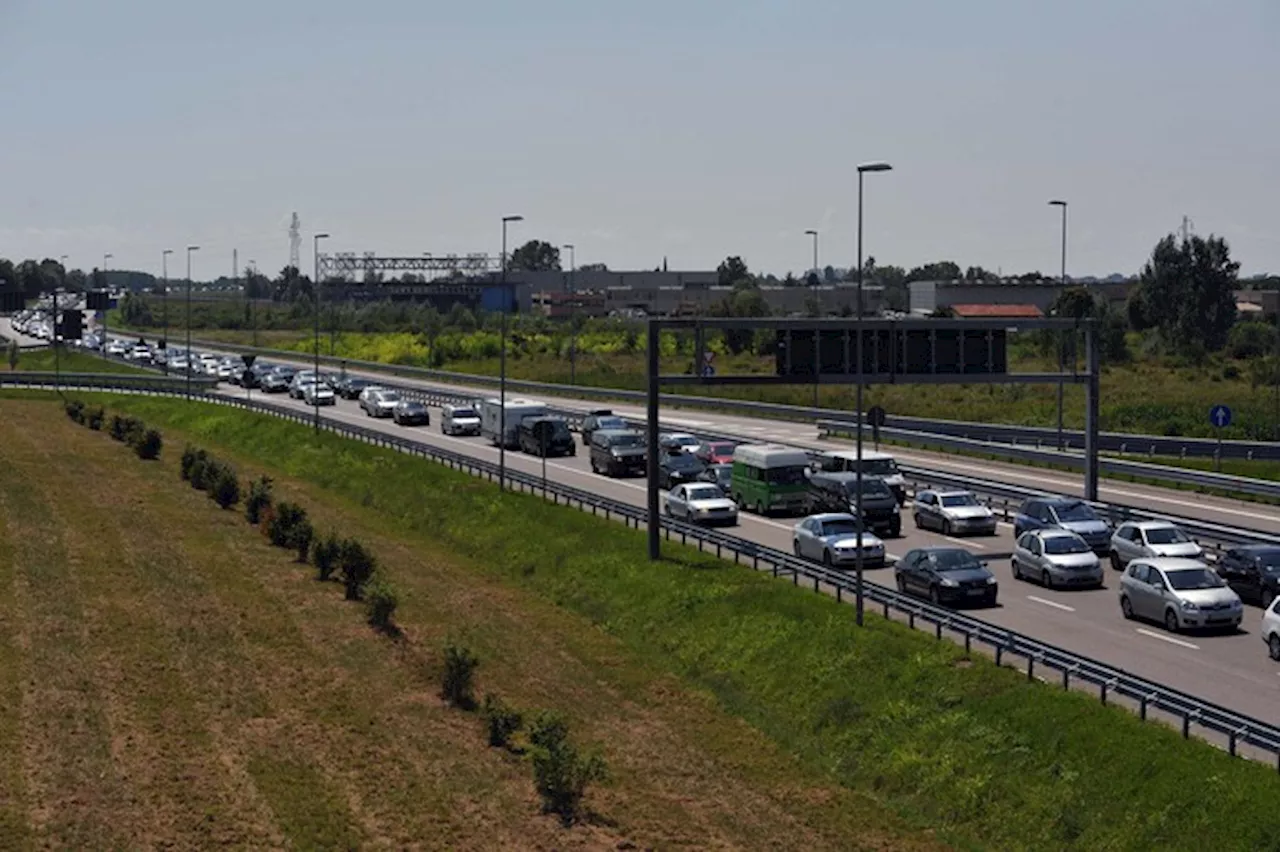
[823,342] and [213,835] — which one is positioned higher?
[823,342]

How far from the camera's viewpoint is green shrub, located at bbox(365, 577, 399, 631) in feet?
132

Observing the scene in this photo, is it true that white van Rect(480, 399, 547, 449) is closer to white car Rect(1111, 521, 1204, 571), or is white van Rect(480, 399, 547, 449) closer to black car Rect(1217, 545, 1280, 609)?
white car Rect(1111, 521, 1204, 571)

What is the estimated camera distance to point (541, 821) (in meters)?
26.2

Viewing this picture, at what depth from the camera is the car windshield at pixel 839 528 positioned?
41344mm

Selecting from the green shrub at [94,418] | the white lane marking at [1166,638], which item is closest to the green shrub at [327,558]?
the white lane marking at [1166,638]

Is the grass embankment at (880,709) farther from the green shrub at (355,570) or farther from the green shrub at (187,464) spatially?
the green shrub at (187,464)

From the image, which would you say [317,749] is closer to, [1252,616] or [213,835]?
[213,835]

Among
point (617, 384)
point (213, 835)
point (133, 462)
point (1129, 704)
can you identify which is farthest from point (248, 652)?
point (617, 384)

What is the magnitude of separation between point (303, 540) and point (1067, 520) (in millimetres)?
22421

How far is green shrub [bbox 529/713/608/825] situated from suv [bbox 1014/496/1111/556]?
17971 mm

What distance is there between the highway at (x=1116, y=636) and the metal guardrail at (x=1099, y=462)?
9.07 m

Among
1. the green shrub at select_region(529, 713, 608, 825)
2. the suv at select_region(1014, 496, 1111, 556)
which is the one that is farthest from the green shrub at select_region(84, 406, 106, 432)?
the green shrub at select_region(529, 713, 608, 825)

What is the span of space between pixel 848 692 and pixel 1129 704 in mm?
6119

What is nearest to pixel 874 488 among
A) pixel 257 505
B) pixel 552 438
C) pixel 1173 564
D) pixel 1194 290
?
pixel 1173 564
